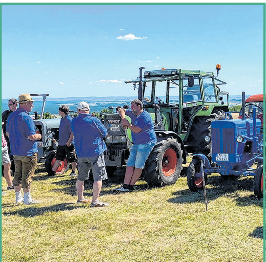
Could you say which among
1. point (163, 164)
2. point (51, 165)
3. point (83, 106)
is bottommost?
point (51, 165)

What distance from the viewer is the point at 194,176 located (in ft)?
21.2

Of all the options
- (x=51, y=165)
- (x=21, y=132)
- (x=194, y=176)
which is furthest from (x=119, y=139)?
(x=21, y=132)

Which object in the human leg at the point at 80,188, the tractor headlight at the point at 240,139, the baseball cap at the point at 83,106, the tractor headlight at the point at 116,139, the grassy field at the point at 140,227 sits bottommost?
the grassy field at the point at 140,227

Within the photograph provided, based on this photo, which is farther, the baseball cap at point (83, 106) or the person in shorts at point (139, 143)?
the person in shorts at point (139, 143)

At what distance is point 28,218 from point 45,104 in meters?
5.73

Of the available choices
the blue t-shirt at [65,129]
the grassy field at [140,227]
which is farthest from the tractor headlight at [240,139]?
the blue t-shirt at [65,129]

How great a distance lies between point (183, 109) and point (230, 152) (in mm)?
2319

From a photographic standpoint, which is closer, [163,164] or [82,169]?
[82,169]

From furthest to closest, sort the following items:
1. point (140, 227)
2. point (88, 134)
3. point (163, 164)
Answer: point (163, 164) → point (88, 134) → point (140, 227)

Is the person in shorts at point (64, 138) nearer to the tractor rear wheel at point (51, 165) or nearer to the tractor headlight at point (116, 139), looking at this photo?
the tractor rear wheel at point (51, 165)

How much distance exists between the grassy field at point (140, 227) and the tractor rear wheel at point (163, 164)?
0.91 ft

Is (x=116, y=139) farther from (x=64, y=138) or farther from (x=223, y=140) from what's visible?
(x=223, y=140)

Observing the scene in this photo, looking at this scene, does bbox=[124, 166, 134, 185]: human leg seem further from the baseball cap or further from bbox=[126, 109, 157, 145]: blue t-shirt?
the baseball cap

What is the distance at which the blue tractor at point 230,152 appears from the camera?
6.47m
